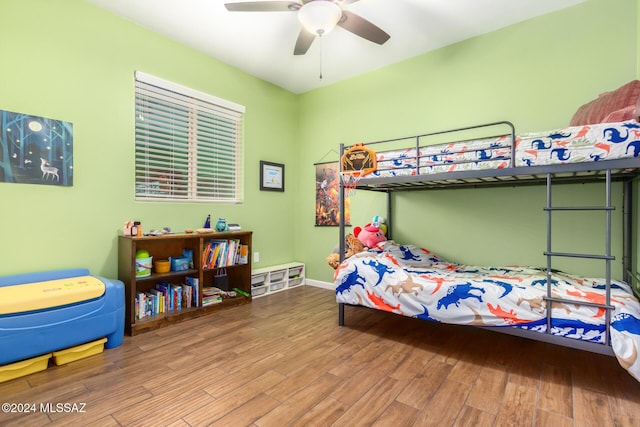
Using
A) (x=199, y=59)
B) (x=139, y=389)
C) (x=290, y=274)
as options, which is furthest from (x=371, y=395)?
(x=199, y=59)

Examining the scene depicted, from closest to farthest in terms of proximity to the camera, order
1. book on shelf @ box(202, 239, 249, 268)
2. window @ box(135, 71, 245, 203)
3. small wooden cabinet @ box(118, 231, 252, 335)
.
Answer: small wooden cabinet @ box(118, 231, 252, 335) → window @ box(135, 71, 245, 203) → book on shelf @ box(202, 239, 249, 268)

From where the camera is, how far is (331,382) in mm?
1860

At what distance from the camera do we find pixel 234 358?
2168 millimetres

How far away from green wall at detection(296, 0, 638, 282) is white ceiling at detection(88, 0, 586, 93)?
20 cm

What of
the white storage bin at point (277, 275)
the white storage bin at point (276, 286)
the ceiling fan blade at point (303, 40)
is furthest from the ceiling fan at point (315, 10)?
the white storage bin at point (276, 286)

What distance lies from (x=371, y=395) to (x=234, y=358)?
1004 mm

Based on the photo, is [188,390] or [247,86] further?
[247,86]

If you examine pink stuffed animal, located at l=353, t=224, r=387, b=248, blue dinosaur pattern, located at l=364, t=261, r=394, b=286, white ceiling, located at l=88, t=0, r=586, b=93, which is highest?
white ceiling, located at l=88, t=0, r=586, b=93

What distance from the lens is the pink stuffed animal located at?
129 inches

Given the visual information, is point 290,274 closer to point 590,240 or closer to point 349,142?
point 349,142

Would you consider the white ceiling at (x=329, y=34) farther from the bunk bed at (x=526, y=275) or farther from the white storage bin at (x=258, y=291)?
the white storage bin at (x=258, y=291)

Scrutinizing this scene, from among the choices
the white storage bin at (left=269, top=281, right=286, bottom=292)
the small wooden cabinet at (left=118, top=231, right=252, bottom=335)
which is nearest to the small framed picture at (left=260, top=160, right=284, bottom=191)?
the small wooden cabinet at (left=118, top=231, right=252, bottom=335)

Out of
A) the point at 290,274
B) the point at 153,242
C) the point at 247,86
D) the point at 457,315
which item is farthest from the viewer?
the point at 290,274

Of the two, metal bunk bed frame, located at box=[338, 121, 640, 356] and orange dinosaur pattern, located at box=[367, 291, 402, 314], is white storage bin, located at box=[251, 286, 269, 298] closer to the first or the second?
metal bunk bed frame, located at box=[338, 121, 640, 356]
